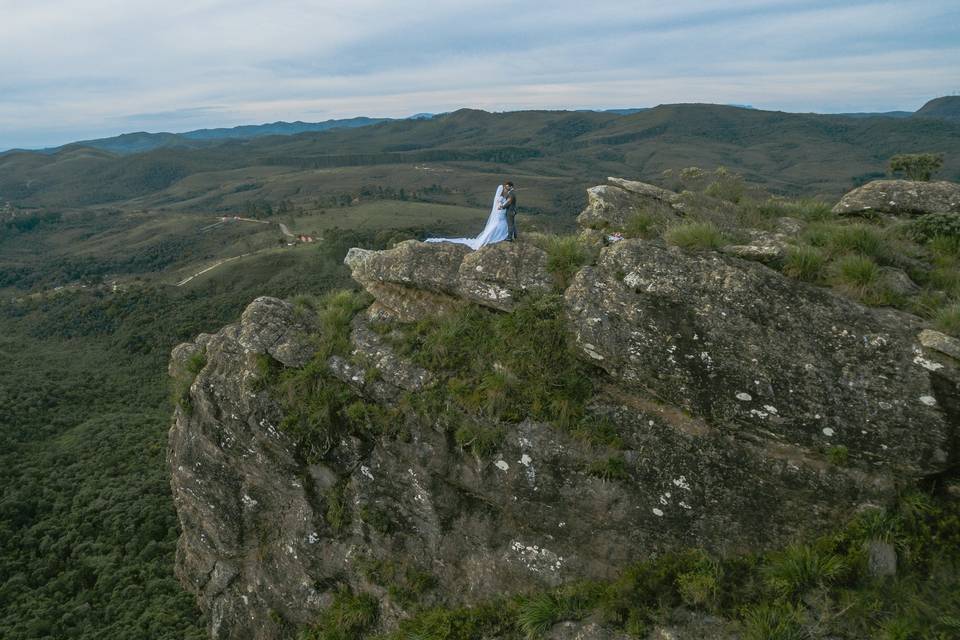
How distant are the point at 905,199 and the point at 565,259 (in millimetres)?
9397

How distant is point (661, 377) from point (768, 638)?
4117mm

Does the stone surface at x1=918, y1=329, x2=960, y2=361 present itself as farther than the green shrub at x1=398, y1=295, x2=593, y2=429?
No

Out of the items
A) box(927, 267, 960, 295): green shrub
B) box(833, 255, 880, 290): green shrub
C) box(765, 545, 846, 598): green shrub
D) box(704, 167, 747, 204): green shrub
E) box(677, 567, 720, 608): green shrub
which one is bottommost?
box(677, 567, 720, 608): green shrub

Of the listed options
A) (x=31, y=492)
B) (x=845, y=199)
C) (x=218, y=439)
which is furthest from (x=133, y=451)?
(x=845, y=199)

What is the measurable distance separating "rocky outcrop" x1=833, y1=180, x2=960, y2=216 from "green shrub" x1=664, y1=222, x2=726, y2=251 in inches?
232

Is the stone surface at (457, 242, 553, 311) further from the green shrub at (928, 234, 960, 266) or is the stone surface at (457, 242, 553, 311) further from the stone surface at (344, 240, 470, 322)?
the green shrub at (928, 234, 960, 266)

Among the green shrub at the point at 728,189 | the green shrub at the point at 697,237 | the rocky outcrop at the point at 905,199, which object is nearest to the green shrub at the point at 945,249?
the rocky outcrop at the point at 905,199

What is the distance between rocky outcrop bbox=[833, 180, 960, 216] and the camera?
12.8 meters

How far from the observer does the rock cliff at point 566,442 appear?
8438 millimetres

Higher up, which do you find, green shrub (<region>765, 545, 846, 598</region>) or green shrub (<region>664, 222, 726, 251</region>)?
green shrub (<region>664, 222, 726, 251</region>)

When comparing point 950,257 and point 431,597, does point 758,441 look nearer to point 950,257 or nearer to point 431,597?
point 950,257

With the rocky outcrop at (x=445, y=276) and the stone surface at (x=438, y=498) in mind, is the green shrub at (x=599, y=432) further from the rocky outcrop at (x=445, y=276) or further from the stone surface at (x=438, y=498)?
the rocky outcrop at (x=445, y=276)

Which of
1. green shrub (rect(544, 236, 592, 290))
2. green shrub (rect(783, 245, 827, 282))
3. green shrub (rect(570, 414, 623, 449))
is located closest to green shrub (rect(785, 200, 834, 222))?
green shrub (rect(783, 245, 827, 282))

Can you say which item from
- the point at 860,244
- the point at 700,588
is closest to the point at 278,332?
the point at 700,588
